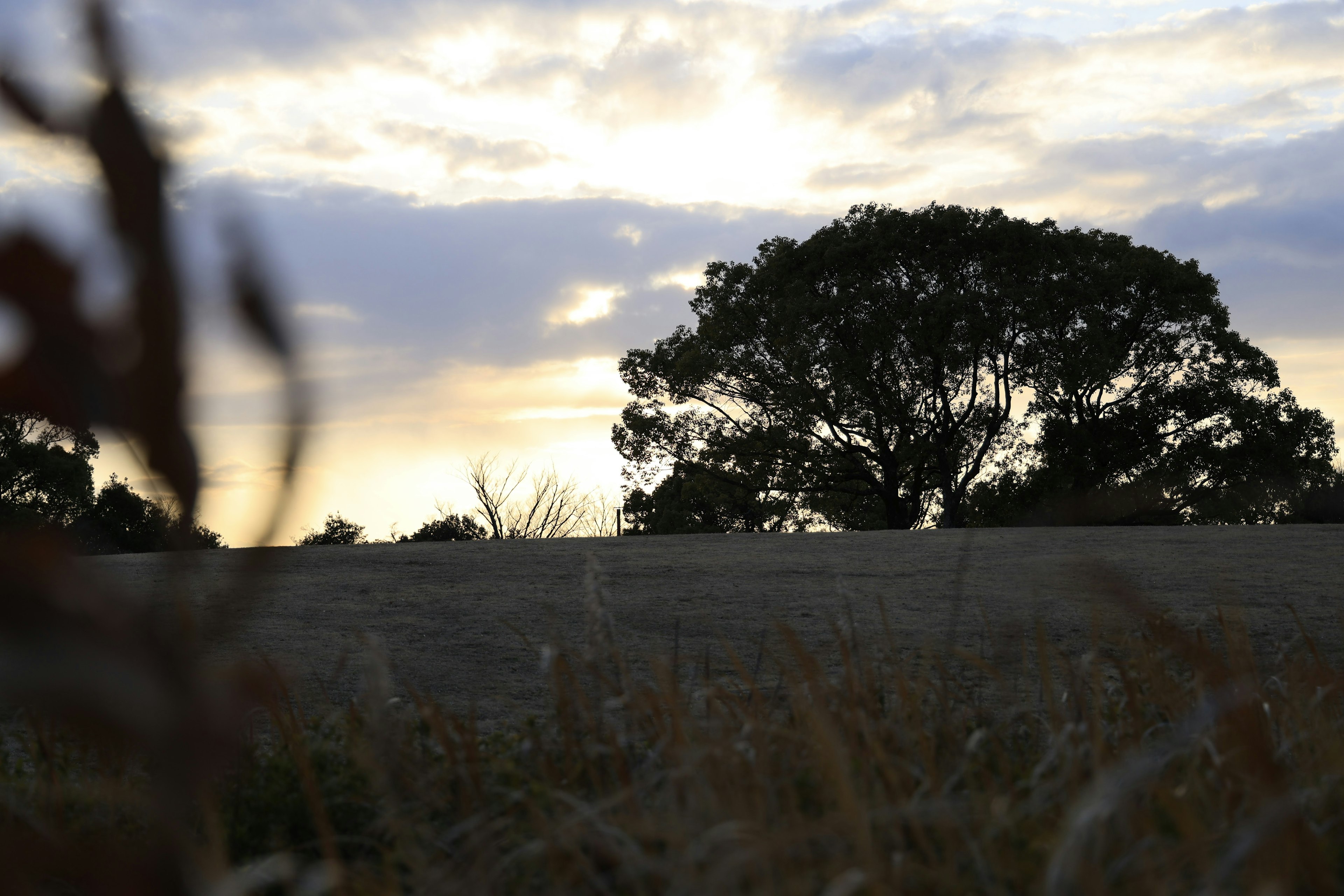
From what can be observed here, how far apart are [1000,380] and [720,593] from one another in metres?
17.3

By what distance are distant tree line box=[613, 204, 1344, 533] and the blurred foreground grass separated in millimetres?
17855

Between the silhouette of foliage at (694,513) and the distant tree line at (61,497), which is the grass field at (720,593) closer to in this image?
the distant tree line at (61,497)

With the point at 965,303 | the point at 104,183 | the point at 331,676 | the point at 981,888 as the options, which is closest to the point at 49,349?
the point at 104,183

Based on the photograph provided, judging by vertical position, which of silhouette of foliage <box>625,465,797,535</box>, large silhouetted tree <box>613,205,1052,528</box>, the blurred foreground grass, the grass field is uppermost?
large silhouetted tree <box>613,205,1052,528</box>

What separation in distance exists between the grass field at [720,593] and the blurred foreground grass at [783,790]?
1.36ft

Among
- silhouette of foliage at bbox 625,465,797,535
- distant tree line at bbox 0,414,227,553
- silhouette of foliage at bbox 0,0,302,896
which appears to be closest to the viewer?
silhouette of foliage at bbox 0,0,302,896

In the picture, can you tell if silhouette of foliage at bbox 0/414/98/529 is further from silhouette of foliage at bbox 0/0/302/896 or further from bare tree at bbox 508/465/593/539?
silhouette of foliage at bbox 0/0/302/896

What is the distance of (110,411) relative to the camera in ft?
3.36

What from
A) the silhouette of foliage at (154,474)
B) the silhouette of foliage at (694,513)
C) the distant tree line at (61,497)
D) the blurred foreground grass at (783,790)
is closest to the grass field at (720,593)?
the blurred foreground grass at (783,790)

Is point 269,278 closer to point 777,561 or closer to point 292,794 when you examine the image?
point 292,794

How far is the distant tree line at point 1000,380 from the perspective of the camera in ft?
67.6

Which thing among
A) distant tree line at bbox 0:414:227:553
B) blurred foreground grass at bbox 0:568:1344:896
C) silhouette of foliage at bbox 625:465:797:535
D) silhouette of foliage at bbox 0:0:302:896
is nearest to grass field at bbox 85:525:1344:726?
blurred foreground grass at bbox 0:568:1344:896

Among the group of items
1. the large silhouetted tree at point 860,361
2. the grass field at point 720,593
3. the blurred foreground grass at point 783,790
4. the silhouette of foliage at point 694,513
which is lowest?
the blurred foreground grass at point 783,790

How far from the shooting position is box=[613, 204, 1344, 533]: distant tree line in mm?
20609
